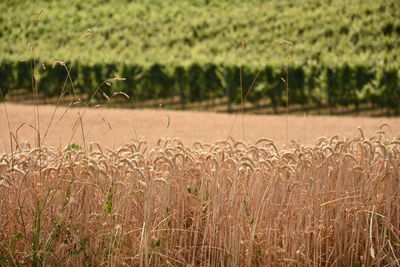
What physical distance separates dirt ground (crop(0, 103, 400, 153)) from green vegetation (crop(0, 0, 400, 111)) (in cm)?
208

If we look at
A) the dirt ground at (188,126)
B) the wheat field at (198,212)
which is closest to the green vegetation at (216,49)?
the dirt ground at (188,126)

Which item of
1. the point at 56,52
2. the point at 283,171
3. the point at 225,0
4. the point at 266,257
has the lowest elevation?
the point at 266,257

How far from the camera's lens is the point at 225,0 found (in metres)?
40.4

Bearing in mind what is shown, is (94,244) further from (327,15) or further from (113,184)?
(327,15)

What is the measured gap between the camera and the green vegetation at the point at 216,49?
24.8 metres

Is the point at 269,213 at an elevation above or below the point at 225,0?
below

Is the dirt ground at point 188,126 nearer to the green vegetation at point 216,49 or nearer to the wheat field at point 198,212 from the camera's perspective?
the green vegetation at point 216,49

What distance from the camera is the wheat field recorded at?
4805mm

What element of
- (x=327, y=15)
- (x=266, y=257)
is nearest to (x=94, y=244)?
(x=266, y=257)

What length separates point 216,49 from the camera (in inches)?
1236

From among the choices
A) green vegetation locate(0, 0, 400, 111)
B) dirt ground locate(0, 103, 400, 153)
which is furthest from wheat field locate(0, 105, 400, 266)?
green vegetation locate(0, 0, 400, 111)

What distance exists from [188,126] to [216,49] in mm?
11639

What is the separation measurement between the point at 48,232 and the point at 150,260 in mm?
725

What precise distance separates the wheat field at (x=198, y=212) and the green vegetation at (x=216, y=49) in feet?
56.0
